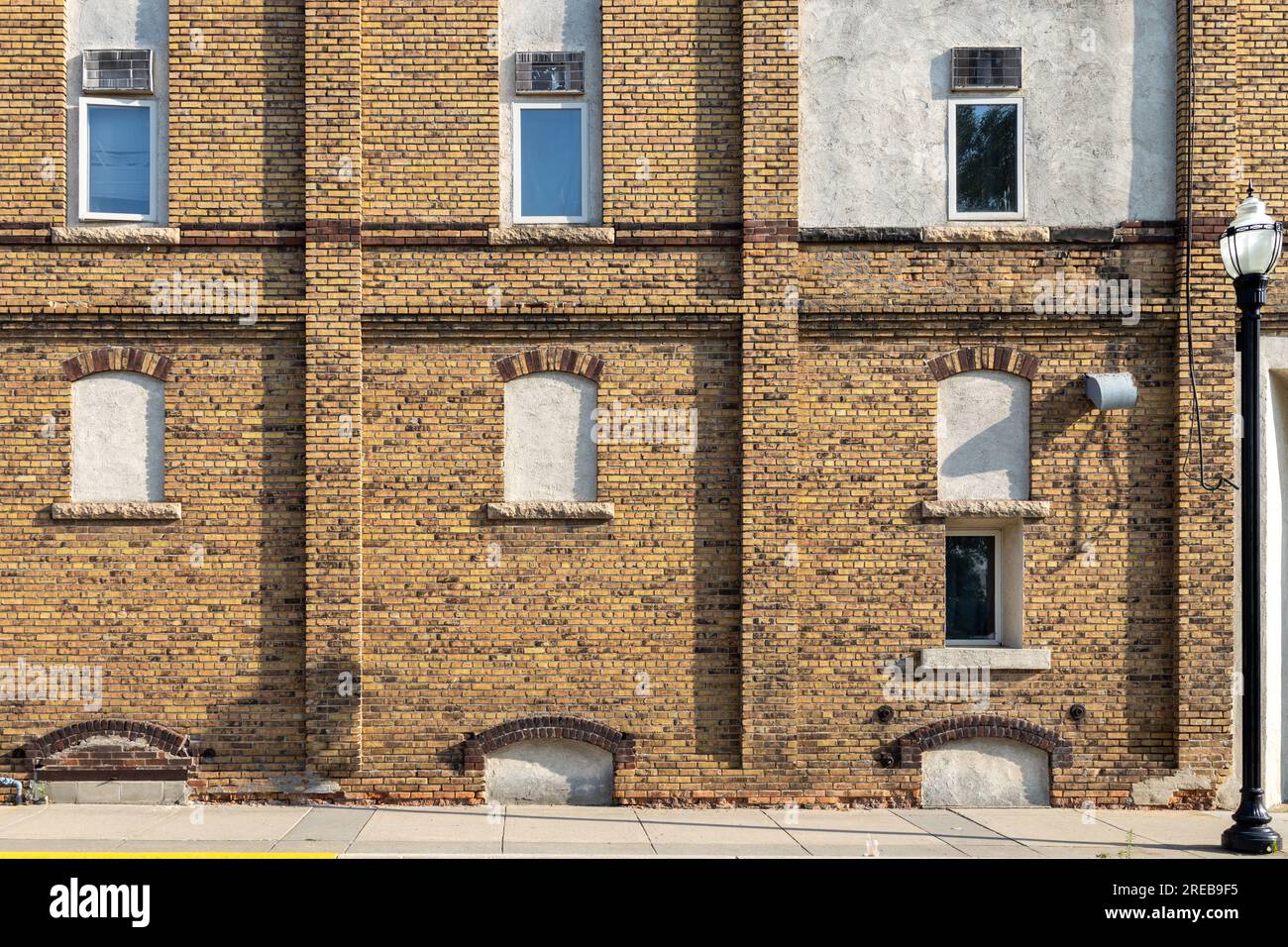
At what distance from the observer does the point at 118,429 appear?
10719mm

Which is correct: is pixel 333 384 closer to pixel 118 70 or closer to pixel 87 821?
pixel 118 70

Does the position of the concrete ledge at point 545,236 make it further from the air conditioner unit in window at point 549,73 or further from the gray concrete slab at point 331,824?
the gray concrete slab at point 331,824

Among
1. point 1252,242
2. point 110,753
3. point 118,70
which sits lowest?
point 110,753

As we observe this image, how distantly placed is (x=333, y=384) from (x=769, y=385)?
14.0ft

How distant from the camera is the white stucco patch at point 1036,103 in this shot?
1098cm

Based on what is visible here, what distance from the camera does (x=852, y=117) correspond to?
1098 centimetres

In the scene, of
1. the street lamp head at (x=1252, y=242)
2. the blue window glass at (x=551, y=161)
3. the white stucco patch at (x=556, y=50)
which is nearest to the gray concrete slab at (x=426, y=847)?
the white stucco patch at (x=556, y=50)

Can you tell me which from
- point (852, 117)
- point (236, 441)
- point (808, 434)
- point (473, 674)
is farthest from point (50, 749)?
point (852, 117)

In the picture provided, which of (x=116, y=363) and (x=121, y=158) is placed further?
(x=121, y=158)

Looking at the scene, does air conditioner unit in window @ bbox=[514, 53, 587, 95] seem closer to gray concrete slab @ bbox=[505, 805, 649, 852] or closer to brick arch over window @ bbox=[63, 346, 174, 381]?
brick arch over window @ bbox=[63, 346, 174, 381]

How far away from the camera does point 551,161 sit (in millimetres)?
11078

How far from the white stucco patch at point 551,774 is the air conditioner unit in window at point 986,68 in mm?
7615

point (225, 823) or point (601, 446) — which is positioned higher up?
point (601, 446)

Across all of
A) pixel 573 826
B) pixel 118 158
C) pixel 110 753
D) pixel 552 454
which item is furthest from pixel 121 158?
pixel 573 826
